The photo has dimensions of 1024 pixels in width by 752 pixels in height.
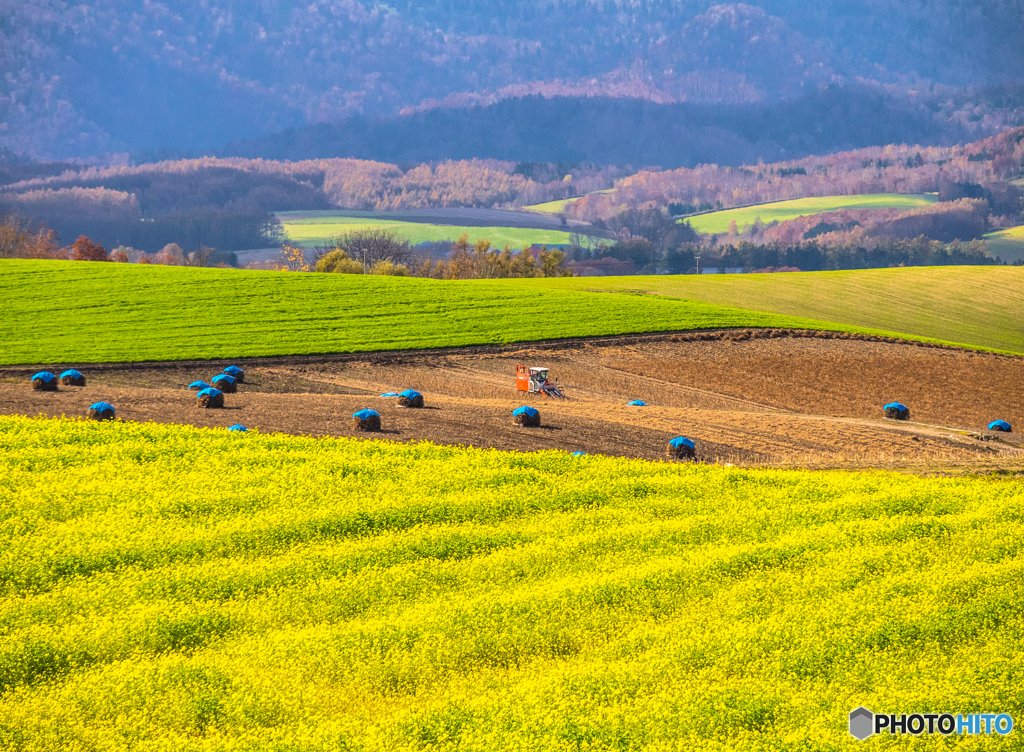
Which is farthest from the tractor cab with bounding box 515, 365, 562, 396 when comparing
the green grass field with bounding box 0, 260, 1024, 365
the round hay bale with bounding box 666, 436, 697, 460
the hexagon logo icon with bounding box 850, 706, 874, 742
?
the hexagon logo icon with bounding box 850, 706, 874, 742

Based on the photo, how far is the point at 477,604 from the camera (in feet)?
32.0

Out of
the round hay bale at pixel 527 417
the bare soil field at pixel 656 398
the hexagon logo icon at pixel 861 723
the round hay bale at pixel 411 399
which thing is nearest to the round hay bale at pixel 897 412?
the bare soil field at pixel 656 398

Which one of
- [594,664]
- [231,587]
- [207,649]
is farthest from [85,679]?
[594,664]

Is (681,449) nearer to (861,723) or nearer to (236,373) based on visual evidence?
(861,723)

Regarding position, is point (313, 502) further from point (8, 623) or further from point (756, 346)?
point (756, 346)

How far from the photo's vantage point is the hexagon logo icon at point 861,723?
757cm

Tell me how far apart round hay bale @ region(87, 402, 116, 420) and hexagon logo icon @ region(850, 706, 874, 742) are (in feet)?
58.9

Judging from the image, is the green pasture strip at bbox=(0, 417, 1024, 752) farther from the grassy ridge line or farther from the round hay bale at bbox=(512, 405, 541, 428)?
the grassy ridge line

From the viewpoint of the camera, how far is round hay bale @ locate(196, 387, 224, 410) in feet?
71.4

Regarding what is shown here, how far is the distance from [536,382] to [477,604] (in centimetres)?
2348

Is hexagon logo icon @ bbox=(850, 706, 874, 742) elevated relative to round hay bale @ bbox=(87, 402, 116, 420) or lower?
lower

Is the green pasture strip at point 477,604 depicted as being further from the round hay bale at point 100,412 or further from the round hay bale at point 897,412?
the round hay bale at point 897,412

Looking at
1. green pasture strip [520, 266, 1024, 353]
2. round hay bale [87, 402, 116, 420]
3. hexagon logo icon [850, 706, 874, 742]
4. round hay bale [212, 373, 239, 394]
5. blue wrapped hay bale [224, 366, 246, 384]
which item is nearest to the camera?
hexagon logo icon [850, 706, 874, 742]

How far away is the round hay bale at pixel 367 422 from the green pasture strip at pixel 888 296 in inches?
1936
